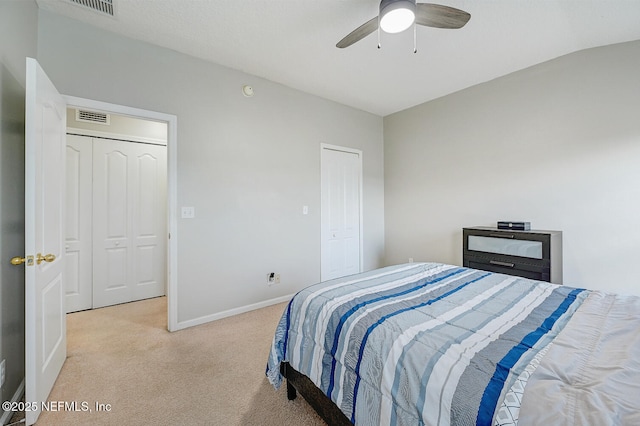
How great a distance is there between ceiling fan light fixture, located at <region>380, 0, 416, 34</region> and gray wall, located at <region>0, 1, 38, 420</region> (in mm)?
2158

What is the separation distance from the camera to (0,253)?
1.49 metres

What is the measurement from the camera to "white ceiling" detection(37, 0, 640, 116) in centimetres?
205

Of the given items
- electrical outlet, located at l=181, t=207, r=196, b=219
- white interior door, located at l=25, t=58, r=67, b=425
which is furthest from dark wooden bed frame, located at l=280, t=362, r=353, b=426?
electrical outlet, located at l=181, t=207, r=196, b=219

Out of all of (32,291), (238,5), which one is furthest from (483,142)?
(32,291)

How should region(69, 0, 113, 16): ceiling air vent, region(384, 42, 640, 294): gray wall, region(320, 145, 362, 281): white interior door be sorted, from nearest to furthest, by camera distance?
1. region(69, 0, 113, 16): ceiling air vent
2. region(384, 42, 640, 294): gray wall
3. region(320, 145, 362, 281): white interior door

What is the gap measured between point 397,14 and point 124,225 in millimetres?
3680

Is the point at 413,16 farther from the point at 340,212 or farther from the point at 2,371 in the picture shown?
the point at 2,371

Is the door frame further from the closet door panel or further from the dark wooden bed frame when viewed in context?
the dark wooden bed frame

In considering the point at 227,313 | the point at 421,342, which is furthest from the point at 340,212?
the point at 421,342

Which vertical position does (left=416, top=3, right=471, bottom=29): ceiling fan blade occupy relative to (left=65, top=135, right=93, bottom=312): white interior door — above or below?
above

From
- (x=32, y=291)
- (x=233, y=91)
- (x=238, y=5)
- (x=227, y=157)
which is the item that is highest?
(x=238, y=5)

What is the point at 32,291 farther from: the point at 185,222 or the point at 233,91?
the point at 233,91

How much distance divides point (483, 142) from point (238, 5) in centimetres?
302

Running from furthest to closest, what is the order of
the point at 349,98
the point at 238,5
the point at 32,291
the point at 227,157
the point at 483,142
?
1. the point at 349,98
2. the point at 483,142
3. the point at 227,157
4. the point at 238,5
5. the point at 32,291
